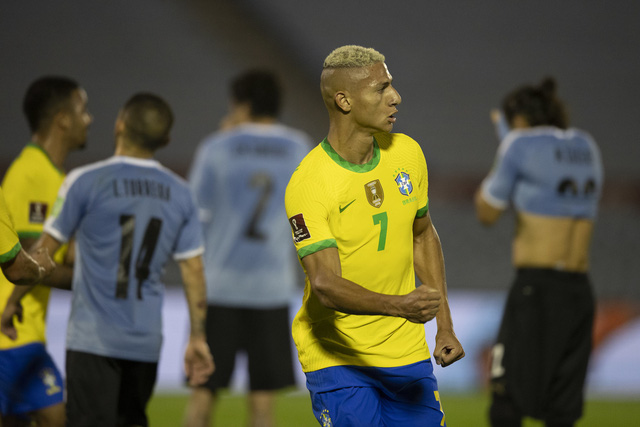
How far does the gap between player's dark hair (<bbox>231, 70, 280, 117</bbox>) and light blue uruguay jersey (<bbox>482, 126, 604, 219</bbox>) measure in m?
1.50

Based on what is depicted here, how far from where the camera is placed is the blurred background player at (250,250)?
5258 mm

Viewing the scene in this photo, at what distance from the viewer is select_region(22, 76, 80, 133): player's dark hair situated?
4.29m

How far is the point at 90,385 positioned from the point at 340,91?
1824 millimetres

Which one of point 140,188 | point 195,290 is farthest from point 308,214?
point 195,290

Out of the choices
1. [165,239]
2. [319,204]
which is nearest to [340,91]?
[319,204]

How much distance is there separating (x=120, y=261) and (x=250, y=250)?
5.12ft

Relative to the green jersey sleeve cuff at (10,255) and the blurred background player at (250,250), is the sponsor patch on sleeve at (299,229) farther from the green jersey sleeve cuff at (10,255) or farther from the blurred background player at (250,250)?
the blurred background player at (250,250)

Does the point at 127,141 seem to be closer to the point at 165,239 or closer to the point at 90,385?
the point at 165,239

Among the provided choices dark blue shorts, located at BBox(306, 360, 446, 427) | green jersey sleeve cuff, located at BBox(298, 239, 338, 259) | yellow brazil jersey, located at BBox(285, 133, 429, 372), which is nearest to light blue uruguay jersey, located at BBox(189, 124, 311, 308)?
yellow brazil jersey, located at BBox(285, 133, 429, 372)

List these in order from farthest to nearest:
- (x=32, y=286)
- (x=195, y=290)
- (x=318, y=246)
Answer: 1. (x=195, y=290)
2. (x=32, y=286)
3. (x=318, y=246)

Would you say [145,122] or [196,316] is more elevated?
[145,122]

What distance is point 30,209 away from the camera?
4004mm

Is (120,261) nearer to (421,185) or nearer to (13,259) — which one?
(13,259)

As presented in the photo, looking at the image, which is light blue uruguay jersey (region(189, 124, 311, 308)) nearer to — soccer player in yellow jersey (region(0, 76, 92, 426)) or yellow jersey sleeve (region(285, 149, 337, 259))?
soccer player in yellow jersey (region(0, 76, 92, 426))
